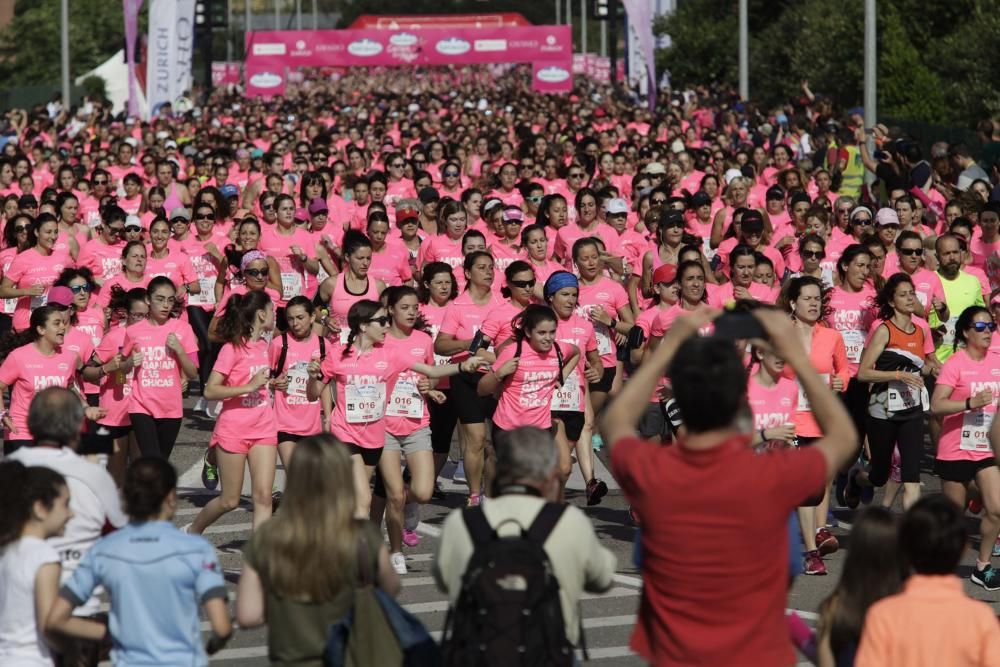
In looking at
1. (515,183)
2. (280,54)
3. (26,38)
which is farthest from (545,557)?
(26,38)

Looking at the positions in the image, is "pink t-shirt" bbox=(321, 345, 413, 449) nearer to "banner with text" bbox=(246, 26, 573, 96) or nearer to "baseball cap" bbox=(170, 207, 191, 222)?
"baseball cap" bbox=(170, 207, 191, 222)

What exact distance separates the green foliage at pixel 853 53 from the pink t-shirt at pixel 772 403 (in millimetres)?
22721

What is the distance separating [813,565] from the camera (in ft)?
35.3

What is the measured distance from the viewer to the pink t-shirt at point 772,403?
34.3ft

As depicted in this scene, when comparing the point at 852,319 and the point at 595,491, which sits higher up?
the point at 852,319

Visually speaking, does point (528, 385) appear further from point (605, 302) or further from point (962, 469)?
point (605, 302)

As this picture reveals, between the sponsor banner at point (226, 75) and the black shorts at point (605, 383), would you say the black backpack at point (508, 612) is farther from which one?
the sponsor banner at point (226, 75)

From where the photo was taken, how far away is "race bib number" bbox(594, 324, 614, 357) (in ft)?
44.1

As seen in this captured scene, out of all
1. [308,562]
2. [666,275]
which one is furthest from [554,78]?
[308,562]

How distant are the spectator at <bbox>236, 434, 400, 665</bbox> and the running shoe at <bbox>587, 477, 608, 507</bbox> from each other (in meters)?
6.76

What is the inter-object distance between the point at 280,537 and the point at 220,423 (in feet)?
17.0

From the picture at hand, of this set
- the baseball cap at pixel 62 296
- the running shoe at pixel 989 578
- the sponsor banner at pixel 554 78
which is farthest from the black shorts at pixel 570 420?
the sponsor banner at pixel 554 78

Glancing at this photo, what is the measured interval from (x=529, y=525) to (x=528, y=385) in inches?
219

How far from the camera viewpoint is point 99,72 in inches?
2923
